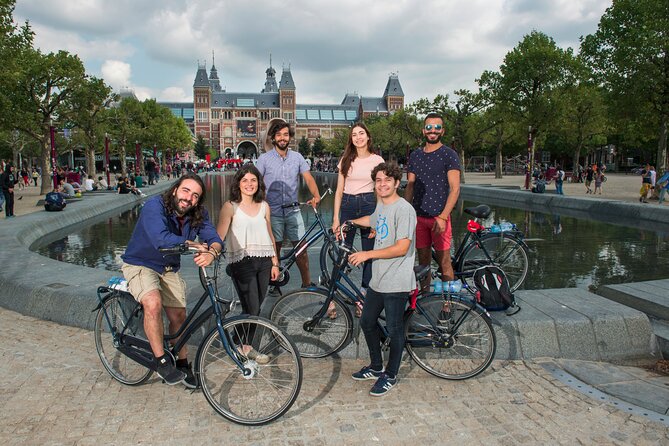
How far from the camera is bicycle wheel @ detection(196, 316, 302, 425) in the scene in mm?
3245

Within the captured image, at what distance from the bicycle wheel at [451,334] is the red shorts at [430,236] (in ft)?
3.03

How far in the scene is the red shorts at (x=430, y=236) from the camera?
4664 millimetres

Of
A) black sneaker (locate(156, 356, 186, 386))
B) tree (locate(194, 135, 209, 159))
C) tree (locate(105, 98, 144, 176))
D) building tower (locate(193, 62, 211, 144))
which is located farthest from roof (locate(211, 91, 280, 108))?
black sneaker (locate(156, 356, 186, 386))

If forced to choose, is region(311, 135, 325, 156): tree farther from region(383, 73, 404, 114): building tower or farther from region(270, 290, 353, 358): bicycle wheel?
region(270, 290, 353, 358): bicycle wheel

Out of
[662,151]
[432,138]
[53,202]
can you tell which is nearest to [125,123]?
[53,202]

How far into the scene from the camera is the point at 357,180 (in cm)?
478

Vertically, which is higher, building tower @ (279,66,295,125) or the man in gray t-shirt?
building tower @ (279,66,295,125)

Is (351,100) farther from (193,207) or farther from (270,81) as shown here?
(193,207)

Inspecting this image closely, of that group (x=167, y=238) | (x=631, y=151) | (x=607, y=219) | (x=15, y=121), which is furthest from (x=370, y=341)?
(x=631, y=151)

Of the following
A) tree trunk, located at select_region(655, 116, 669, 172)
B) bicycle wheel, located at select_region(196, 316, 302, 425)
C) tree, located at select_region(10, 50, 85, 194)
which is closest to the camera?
bicycle wheel, located at select_region(196, 316, 302, 425)

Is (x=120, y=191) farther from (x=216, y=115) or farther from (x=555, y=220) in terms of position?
(x=216, y=115)

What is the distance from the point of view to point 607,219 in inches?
566

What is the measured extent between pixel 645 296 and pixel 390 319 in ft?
10.2

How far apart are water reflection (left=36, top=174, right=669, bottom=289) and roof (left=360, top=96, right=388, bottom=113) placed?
128 metres
